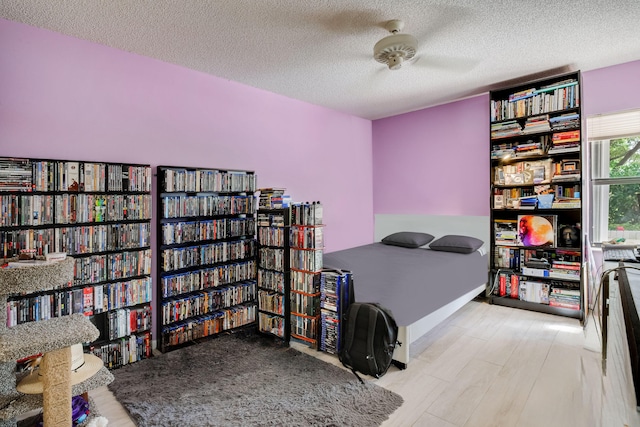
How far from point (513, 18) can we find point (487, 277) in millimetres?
2825

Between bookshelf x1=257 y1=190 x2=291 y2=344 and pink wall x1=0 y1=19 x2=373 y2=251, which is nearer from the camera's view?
pink wall x1=0 y1=19 x2=373 y2=251

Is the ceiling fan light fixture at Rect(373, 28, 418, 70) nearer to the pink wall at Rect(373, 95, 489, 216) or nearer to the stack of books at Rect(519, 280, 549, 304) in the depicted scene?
the pink wall at Rect(373, 95, 489, 216)

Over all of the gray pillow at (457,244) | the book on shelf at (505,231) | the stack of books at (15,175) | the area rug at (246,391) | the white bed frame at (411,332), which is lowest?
the area rug at (246,391)

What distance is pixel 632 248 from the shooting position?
3104 mm

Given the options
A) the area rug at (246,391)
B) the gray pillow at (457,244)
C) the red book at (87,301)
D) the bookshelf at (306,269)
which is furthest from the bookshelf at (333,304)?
the gray pillow at (457,244)

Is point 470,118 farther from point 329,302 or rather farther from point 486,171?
point 329,302

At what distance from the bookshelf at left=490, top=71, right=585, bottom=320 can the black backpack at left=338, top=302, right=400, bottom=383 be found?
89.5 inches

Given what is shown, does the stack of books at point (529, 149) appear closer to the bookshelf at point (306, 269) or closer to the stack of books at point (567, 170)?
the stack of books at point (567, 170)

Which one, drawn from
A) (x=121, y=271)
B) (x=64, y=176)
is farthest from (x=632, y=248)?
(x=64, y=176)

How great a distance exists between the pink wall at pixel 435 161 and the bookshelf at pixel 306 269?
2.54 metres

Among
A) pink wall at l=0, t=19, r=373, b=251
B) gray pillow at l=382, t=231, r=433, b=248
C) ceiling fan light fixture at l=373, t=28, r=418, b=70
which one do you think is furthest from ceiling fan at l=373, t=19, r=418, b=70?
gray pillow at l=382, t=231, r=433, b=248

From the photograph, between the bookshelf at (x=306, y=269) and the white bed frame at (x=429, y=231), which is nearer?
the white bed frame at (x=429, y=231)

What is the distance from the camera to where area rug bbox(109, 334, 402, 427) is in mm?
1932

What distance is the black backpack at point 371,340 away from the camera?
2.33 metres
